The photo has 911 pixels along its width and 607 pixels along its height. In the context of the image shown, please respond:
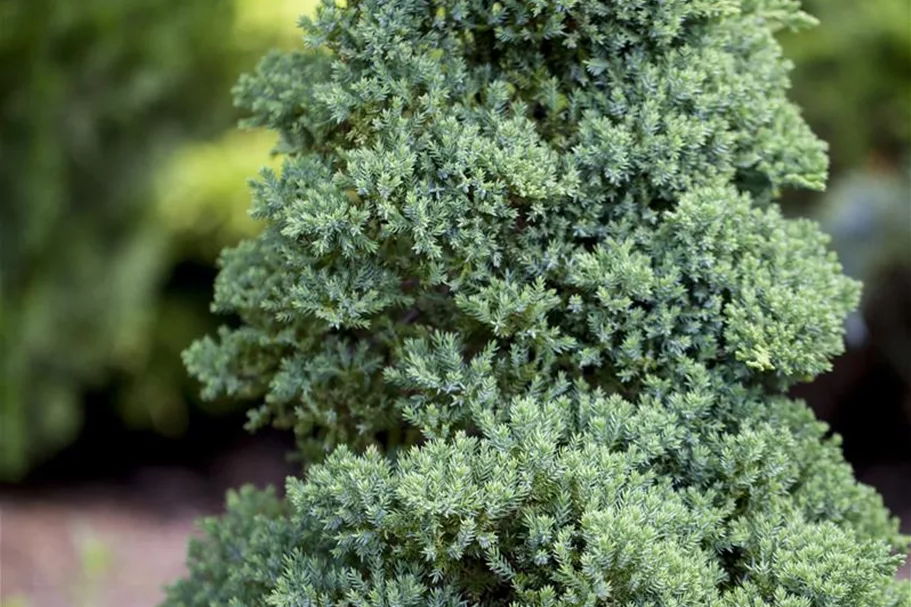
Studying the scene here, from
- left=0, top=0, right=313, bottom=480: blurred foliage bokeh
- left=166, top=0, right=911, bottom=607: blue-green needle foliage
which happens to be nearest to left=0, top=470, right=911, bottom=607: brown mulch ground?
left=0, top=0, right=313, bottom=480: blurred foliage bokeh

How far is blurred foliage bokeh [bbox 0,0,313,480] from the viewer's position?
6.17 meters

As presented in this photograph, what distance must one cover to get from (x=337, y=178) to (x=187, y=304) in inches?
237

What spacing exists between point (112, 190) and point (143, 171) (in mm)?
292

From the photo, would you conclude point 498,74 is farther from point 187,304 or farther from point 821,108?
point 187,304

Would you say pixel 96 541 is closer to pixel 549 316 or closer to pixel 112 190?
pixel 112 190

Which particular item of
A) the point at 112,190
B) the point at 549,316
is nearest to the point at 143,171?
the point at 112,190

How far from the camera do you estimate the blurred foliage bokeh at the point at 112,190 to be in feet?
20.2

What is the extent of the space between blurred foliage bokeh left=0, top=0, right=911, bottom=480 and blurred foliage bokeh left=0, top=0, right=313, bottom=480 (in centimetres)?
1

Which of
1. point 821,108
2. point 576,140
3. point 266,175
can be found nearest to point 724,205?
point 576,140

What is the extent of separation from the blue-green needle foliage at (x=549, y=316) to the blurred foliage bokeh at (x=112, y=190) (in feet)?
13.7

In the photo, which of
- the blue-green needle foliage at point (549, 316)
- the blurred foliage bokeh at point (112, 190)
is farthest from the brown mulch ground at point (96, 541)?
the blue-green needle foliage at point (549, 316)

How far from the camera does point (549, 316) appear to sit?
95.6 inches

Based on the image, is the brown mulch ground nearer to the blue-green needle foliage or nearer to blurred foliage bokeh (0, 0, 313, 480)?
blurred foliage bokeh (0, 0, 313, 480)

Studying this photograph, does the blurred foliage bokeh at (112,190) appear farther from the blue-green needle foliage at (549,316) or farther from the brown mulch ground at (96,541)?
the blue-green needle foliage at (549,316)
